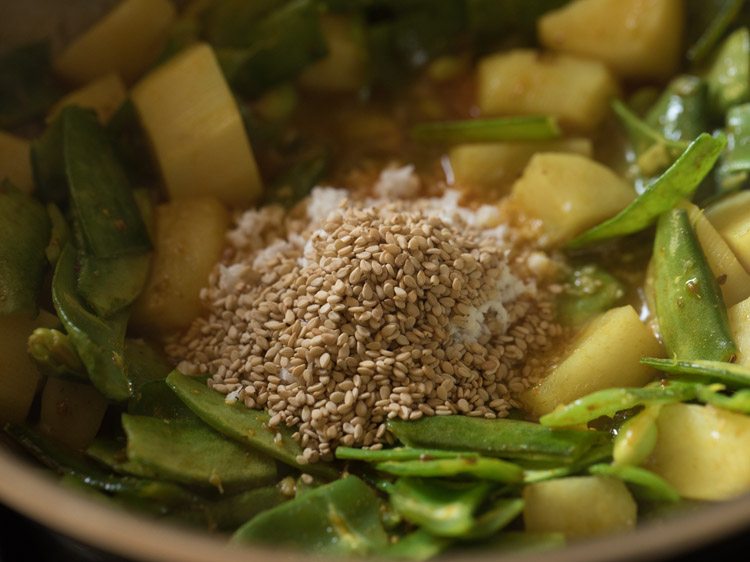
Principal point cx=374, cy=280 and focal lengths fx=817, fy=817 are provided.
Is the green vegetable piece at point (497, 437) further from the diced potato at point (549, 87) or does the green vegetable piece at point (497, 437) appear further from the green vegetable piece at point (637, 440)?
the diced potato at point (549, 87)

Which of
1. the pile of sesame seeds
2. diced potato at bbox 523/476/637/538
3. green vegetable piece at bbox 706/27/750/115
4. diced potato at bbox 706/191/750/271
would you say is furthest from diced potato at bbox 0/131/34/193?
green vegetable piece at bbox 706/27/750/115

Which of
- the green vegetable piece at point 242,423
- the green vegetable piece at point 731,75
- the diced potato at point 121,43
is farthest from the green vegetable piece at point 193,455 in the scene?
the green vegetable piece at point 731,75

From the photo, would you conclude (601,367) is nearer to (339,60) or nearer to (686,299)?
(686,299)

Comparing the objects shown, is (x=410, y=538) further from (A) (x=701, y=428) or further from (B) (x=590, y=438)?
(A) (x=701, y=428)

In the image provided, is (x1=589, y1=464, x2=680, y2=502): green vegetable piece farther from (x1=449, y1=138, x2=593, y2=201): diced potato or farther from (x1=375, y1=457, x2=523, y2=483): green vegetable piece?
(x1=449, y1=138, x2=593, y2=201): diced potato

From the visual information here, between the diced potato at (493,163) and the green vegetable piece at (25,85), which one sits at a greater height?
the green vegetable piece at (25,85)
